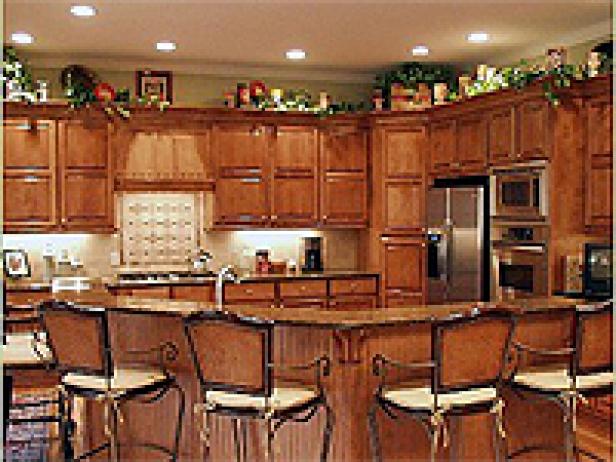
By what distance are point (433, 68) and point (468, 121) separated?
1229 mm

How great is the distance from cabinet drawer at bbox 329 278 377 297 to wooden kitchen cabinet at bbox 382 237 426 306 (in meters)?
0.13

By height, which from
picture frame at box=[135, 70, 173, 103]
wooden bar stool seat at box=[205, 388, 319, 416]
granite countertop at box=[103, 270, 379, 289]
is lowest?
wooden bar stool seat at box=[205, 388, 319, 416]

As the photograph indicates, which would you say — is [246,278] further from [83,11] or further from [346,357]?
[346,357]

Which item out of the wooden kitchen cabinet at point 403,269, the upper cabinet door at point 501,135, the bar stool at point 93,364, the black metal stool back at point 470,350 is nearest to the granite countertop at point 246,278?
the wooden kitchen cabinet at point 403,269

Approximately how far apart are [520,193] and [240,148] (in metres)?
2.88

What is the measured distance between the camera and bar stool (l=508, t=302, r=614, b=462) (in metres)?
3.69

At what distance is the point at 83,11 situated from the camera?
5570 millimetres

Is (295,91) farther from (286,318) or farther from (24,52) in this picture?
(286,318)

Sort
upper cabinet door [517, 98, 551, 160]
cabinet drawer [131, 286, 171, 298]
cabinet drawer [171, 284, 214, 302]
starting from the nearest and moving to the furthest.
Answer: upper cabinet door [517, 98, 551, 160]
cabinet drawer [131, 286, 171, 298]
cabinet drawer [171, 284, 214, 302]

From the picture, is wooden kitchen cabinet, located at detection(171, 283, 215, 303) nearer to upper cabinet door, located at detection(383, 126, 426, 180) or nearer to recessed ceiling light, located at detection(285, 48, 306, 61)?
upper cabinet door, located at detection(383, 126, 426, 180)

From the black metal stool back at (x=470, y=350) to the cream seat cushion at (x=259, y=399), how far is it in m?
0.61

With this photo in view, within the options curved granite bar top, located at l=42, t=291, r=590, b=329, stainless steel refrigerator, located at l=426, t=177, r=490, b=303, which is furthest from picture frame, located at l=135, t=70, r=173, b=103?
curved granite bar top, located at l=42, t=291, r=590, b=329

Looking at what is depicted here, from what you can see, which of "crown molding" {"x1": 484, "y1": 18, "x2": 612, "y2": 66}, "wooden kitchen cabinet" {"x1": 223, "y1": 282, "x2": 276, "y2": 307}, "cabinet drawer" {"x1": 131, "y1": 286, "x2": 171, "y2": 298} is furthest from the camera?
"wooden kitchen cabinet" {"x1": 223, "y1": 282, "x2": 276, "y2": 307}

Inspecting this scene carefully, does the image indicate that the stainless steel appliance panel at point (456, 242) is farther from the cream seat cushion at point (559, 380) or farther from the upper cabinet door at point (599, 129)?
the cream seat cushion at point (559, 380)
